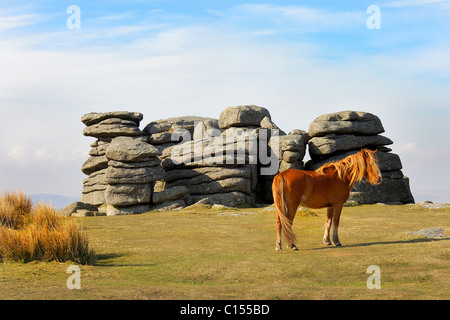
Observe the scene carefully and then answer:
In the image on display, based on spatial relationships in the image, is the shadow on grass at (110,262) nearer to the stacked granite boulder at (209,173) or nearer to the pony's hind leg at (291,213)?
the pony's hind leg at (291,213)

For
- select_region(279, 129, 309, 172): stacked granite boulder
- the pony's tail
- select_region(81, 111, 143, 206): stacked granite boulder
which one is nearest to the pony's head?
the pony's tail

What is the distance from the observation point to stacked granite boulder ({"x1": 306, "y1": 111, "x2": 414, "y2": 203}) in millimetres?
36094

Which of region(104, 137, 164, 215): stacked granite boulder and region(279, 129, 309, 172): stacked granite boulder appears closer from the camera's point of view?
region(104, 137, 164, 215): stacked granite boulder

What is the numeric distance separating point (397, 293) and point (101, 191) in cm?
3161

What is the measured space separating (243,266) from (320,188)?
4.25 meters

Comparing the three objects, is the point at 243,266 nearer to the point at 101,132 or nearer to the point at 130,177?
the point at 130,177

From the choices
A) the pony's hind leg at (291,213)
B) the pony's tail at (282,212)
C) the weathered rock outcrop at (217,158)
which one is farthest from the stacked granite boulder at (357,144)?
the pony's tail at (282,212)

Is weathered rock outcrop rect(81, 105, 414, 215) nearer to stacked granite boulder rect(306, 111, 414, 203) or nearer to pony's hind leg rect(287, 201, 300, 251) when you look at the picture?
stacked granite boulder rect(306, 111, 414, 203)

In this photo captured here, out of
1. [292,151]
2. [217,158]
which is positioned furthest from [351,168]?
[292,151]

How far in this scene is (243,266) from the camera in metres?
12.2

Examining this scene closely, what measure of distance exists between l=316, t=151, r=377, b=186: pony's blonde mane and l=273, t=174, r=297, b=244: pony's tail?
1.67 meters

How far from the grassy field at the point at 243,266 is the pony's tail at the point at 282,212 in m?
0.47
